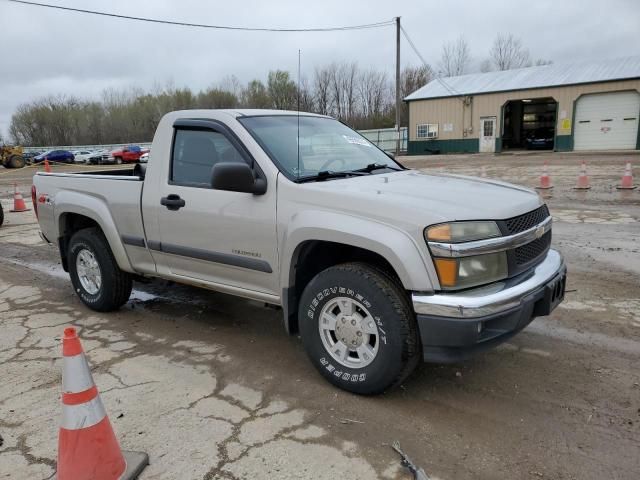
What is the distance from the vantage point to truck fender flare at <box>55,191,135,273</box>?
15.2ft

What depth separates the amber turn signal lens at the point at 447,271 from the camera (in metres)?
2.80

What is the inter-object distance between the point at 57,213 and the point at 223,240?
Answer: 94.5 inches

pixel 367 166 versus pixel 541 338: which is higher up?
pixel 367 166

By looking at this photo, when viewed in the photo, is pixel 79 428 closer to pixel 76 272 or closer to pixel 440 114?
pixel 76 272

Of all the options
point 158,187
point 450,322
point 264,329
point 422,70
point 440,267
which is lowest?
point 264,329

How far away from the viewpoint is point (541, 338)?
4.11 m

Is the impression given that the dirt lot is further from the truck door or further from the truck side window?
the truck side window

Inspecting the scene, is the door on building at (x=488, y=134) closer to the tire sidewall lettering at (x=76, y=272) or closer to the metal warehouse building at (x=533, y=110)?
the metal warehouse building at (x=533, y=110)

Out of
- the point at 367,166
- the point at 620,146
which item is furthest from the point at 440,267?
the point at 620,146

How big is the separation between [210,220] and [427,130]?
106 ft

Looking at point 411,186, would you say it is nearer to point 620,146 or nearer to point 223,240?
point 223,240

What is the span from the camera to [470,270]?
2861mm

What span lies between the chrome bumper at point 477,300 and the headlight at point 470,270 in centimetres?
5

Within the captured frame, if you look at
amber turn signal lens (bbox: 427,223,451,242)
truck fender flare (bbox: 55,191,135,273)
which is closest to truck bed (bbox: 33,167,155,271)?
truck fender flare (bbox: 55,191,135,273)
